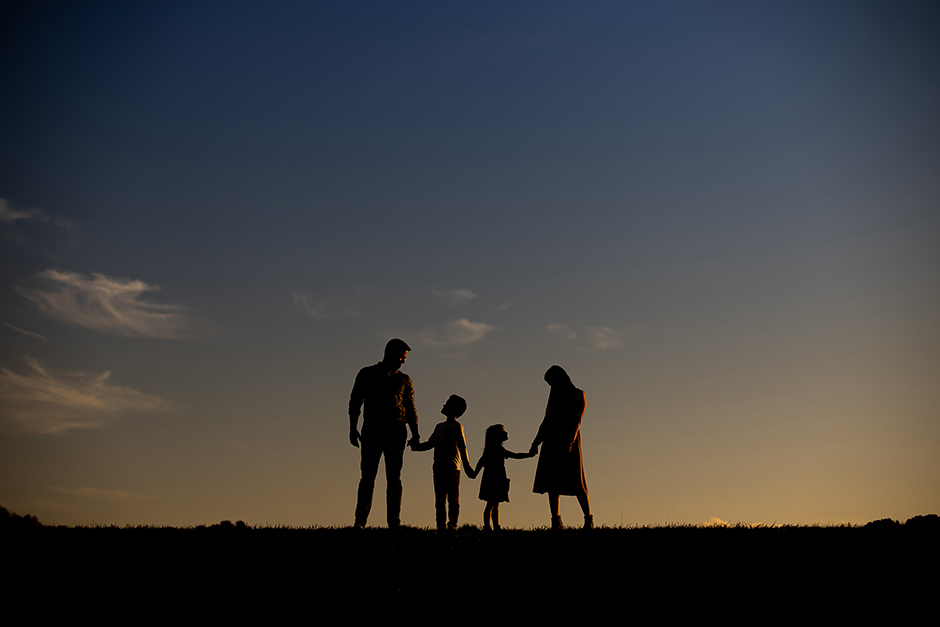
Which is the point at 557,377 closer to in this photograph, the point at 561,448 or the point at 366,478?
the point at 561,448

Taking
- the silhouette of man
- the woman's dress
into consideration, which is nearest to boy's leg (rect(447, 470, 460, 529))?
the woman's dress

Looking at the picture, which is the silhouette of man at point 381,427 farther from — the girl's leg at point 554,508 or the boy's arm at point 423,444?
the girl's leg at point 554,508

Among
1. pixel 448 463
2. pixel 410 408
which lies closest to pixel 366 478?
pixel 410 408

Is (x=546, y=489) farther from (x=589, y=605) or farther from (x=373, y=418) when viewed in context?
(x=589, y=605)

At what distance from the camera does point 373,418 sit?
1144 cm

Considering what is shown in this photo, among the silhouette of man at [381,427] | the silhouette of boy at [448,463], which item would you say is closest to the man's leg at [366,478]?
the silhouette of man at [381,427]

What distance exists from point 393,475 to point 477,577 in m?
2.98

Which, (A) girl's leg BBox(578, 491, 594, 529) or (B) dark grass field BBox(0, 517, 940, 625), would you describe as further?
(A) girl's leg BBox(578, 491, 594, 529)

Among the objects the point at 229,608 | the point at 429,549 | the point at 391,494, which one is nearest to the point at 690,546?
the point at 429,549

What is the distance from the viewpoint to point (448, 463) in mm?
13594

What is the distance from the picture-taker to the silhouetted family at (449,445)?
1141 cm

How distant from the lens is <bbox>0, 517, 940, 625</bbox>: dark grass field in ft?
26.3

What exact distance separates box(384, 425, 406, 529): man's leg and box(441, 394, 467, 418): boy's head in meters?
2.64

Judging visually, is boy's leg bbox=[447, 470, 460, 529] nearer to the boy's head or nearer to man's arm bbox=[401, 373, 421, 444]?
the boy's head
